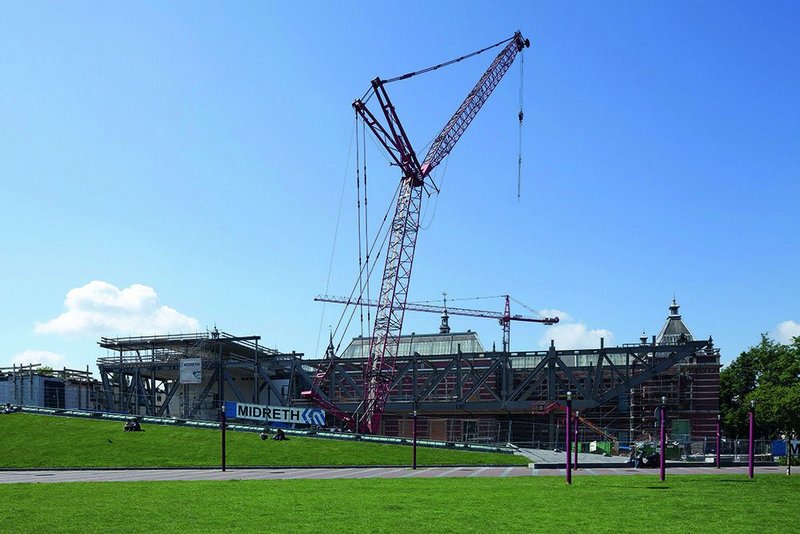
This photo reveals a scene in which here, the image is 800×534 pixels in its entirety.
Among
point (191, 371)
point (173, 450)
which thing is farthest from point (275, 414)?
point (173, 450)

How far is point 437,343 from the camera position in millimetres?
133125

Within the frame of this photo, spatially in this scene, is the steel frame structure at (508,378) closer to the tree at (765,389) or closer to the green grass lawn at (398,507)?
the tree at (765,389)

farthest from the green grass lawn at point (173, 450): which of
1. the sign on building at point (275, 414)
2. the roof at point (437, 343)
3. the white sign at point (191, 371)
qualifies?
the roof at point (437, 343)

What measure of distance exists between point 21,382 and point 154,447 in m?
45.5

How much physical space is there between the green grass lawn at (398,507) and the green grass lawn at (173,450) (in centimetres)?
2364

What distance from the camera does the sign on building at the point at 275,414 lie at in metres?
83.2

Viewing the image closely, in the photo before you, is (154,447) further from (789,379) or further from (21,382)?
(789,379)

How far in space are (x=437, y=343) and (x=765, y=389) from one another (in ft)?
188

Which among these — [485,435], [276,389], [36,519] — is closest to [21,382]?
[276,389]

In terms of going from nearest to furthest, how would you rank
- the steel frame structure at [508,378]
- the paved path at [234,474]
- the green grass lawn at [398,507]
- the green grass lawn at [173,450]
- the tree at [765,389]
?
the green grass lawn at [398,507] → the paved path at [234,474] → the green grass lawn at [173,450] → the tree at [765,389] → the steel frame structure at [508,378]

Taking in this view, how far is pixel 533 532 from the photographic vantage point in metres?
16.3

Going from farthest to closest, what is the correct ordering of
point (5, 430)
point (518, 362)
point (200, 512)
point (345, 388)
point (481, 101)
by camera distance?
point (518, 362) → point (345, 388) → point (481, 101) → point (5, 430) → point (200, 512)

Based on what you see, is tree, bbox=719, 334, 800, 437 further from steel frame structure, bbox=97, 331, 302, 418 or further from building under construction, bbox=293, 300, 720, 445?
steel frame structure, bbox=97, 331, 302, 418

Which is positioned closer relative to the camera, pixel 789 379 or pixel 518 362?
pixel 789 379
